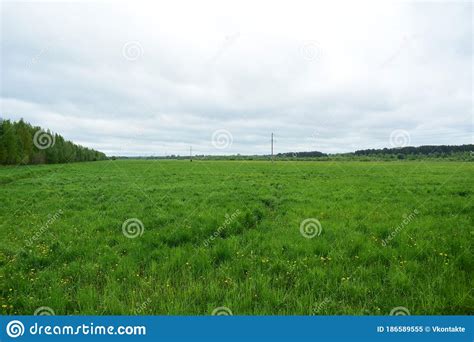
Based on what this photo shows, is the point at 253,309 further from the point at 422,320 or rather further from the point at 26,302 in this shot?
the point at 26,302

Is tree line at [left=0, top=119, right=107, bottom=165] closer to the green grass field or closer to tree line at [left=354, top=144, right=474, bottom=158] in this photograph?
the green grass field

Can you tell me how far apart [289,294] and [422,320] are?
78.2 inches

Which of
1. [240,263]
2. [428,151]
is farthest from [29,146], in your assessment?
[428,151]

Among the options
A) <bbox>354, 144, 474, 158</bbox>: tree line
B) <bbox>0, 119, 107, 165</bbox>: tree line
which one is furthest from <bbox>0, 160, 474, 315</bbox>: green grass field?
<bbox>354, 144, 474, 158</bbox>: tree line

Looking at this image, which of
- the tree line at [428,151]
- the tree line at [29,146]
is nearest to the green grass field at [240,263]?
the tree line at [29,146]

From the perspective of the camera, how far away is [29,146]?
6250 cm

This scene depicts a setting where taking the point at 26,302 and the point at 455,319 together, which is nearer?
the point at 455,319

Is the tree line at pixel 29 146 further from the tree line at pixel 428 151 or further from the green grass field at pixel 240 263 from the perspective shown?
the tree line at pixel 428 151

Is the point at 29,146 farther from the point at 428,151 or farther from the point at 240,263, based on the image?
the point at 428,151

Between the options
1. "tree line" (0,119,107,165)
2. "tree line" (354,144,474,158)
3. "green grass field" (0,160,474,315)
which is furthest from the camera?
"tree line" (354,144,474,158)

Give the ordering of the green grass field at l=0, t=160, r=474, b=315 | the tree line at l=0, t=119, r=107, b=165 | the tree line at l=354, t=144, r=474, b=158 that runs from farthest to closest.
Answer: the tree line at l=354, t=144, r=474, b=158 < the tree line at l=0, t=119, r=107, b=165 < the green grass field at l=0, t=160, r=474, b=315

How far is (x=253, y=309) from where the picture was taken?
4.35 m

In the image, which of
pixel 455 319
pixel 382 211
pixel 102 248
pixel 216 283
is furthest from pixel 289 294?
pixel 382 211

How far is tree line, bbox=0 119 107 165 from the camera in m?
54.5
